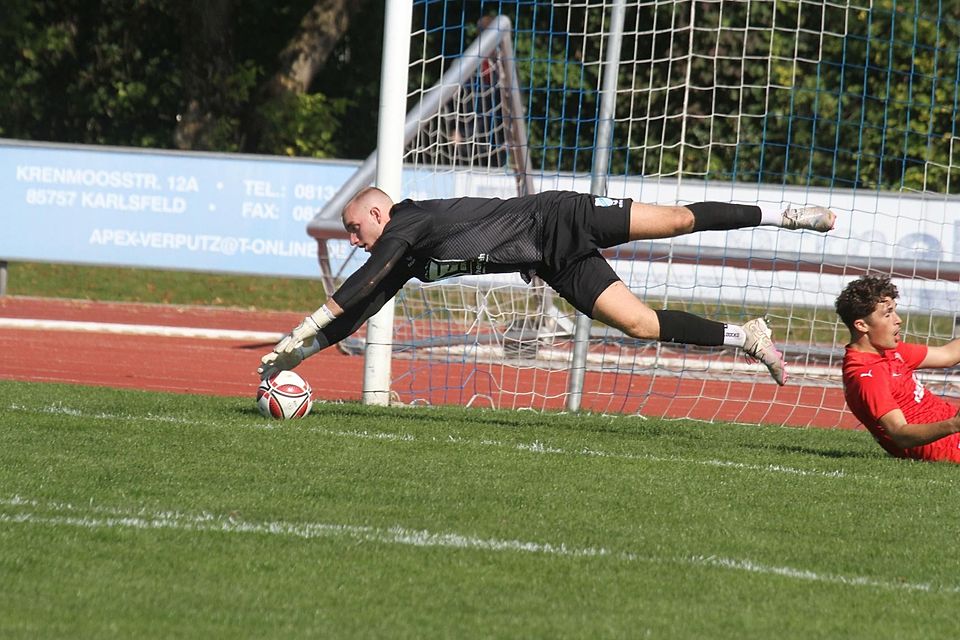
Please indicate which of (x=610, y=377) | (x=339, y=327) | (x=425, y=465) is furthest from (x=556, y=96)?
(x=425, y=465)

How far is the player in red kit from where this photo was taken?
6887mm

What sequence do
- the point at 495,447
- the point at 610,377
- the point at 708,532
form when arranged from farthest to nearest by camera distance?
the point at 610,377 → the point at 495,447 → the point at 708,532

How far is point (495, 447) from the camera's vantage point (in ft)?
22.7

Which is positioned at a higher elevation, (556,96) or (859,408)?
(556,96)

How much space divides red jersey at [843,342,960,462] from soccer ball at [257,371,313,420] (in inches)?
114

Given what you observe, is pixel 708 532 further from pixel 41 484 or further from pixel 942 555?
pixel 41 484

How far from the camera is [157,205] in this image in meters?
16.9

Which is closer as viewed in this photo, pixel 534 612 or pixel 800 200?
pixel 534 612

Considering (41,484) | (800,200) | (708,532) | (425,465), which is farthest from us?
(800,200)

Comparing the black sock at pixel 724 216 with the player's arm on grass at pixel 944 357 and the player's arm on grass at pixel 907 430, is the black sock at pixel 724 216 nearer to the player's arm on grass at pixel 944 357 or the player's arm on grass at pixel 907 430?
the player's arm on grass at pixel 944 357

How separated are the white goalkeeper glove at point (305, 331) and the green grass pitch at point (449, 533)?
44 cm

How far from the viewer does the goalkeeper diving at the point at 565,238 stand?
24.0ft

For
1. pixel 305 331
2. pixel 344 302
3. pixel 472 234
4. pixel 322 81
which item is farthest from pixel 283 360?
pixel 322 81

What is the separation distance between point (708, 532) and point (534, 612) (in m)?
1.33
